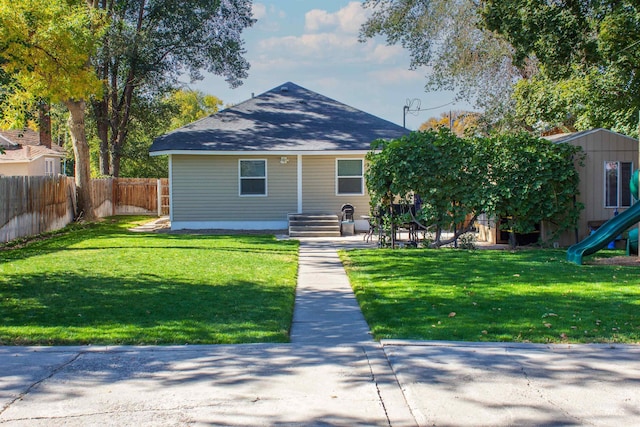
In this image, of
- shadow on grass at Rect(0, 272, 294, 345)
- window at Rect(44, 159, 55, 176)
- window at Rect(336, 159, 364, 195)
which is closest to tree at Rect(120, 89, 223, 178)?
window at Rect(44, 159, 55, 176)

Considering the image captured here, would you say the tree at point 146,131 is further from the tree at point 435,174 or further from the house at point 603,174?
the house at point 603,174

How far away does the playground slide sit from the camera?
11258 millimetres

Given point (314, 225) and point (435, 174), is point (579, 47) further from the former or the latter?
point (314, 225)

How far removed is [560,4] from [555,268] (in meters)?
7.77

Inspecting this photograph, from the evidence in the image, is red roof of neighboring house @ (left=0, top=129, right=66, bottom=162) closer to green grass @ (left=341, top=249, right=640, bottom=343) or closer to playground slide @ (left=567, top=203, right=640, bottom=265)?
green grass @ (left=341, top=249, right=640, bottom=343)

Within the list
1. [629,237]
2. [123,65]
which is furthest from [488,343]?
[123,65]

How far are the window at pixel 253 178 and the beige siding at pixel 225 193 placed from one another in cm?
16

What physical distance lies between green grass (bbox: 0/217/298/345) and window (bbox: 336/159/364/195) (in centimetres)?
544

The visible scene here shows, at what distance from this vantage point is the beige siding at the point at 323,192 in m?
20.2

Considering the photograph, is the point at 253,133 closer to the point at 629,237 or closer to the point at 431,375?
the point at 629,237

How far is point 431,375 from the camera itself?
205 inches

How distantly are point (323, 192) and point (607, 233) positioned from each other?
1044 cm

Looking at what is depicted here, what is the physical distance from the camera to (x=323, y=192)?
2023 centimetres

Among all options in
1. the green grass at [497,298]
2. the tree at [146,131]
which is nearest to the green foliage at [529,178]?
the green grass at [497,298]
